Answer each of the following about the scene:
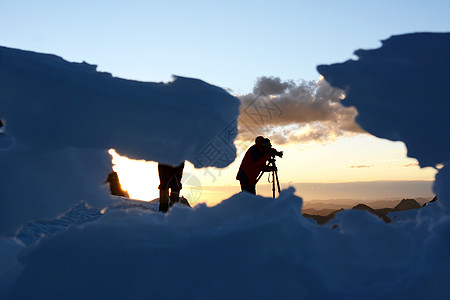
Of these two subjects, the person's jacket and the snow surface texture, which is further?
the person's jacket

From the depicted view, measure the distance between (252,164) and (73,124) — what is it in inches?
182

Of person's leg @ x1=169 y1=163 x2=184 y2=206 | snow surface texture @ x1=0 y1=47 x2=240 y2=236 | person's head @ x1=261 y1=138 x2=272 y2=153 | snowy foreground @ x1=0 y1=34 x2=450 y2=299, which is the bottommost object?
snowy foreground @ x1=0 y1=34 x2=450 y2=299

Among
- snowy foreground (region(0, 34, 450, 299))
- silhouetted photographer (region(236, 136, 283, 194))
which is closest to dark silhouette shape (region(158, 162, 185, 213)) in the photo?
silhouetted photographer (region(236, 136, 283, 194))

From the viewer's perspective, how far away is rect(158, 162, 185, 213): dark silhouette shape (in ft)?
20.4

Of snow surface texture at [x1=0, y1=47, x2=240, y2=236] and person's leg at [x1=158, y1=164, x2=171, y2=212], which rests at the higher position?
snow surface texture at [x1=0, y1=47, x2=240, y2=236]

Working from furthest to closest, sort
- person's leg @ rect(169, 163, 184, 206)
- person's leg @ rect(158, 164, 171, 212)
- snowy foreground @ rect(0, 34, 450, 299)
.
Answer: person's leg @ rect(169, 163, 184, 206), person's leg @ rect(158, 164, 171, 212), snowy foreground @ rect(0, 34, 450, 299)

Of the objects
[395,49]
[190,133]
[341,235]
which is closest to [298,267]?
[341,235]

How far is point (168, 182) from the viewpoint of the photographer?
20.8 ft

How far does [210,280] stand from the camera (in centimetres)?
187

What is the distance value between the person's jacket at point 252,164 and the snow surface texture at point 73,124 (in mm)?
4225

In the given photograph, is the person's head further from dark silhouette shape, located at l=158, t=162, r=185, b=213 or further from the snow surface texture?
the snow surface texture

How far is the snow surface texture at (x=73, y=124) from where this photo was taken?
2303mm

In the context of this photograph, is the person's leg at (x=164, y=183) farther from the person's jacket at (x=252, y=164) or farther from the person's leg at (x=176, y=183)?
the person's jacket at (x=252, y=164)

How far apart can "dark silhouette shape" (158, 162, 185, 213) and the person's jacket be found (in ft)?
3.70
